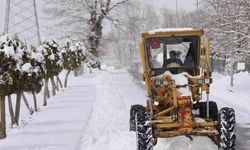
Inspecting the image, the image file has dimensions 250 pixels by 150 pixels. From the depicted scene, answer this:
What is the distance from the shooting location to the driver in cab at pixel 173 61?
1070 cm

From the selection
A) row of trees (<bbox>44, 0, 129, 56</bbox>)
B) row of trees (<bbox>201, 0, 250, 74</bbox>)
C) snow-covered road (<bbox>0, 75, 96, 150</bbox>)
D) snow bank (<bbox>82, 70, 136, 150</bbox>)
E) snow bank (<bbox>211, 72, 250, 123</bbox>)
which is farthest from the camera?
row of trees (<bbox>44, 0, 129, 56</bbox>)

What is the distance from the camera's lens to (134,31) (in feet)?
179

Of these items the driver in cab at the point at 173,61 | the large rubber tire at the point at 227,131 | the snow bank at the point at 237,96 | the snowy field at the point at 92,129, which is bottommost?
the snow bank at the point at 237,96

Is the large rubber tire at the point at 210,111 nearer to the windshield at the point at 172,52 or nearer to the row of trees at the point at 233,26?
the windshield at the point at 172,52

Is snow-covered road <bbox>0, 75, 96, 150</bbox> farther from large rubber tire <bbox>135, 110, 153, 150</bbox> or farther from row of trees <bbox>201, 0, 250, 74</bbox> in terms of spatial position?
row of trees <bbox>201, 0, 250, 74</bbox>

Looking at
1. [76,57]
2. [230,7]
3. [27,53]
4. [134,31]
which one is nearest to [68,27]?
[134,31]

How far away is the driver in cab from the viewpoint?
1070 cm

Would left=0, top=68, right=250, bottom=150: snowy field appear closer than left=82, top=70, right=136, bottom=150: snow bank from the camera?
Yes

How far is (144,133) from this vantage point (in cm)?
909

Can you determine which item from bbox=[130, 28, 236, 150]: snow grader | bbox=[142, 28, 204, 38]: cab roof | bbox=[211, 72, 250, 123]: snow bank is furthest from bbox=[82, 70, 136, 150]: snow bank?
bbox=[211, 72, 250, 123]: snow bank

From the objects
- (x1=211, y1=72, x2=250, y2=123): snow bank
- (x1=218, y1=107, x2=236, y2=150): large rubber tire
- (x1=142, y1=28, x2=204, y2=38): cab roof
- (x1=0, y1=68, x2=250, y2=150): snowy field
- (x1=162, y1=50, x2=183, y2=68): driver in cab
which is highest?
(x1=142, y1=28, x2=204, y2=38): cab roof

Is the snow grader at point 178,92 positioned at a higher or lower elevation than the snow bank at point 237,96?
higher

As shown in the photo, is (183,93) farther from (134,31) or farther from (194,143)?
(134,31)

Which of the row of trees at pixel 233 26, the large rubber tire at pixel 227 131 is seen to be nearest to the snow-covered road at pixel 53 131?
the large rubber tire at pixel 227 131
